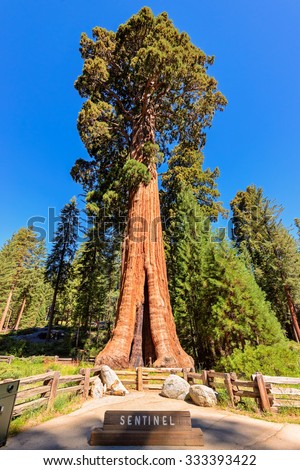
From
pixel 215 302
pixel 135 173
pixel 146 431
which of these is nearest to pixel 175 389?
pixel 146 431

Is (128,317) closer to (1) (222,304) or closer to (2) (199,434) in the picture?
(1) (222,304)

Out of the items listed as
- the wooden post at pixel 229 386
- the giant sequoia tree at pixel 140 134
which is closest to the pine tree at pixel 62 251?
the giant sequoia tree at pixel 140 134

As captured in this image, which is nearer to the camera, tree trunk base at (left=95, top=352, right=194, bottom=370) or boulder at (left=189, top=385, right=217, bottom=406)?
boulder at (left=189, top=385, right=217, bottom=406)

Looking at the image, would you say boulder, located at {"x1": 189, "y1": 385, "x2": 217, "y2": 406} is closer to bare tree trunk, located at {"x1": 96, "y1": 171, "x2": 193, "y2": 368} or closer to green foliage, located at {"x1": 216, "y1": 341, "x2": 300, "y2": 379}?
green foliage, located at {"x1": 216, "y1": 341, "x2": 300, "y2": 379}

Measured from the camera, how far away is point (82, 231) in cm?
2864

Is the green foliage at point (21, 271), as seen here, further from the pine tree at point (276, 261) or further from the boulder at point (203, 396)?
the boulder at point (203, 396)

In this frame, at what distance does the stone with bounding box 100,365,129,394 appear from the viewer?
7.64 meters

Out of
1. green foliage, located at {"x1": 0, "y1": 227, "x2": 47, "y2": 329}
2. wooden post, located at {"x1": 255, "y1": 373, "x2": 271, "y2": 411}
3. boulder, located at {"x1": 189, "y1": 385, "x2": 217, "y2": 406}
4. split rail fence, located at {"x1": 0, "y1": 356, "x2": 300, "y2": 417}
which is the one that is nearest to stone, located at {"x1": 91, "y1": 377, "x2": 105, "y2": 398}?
split rail fence, located at {"x1": 0, "y1": 356, "x2": 300, "y2": 417}

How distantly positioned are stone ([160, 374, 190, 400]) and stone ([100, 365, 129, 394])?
138cm

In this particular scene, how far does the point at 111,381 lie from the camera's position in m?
7.82

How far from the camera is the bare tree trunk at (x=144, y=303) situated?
31.6 ft

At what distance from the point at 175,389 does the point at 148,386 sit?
150 centimetres

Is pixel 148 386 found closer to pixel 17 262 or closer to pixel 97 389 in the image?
pixel 97 389
